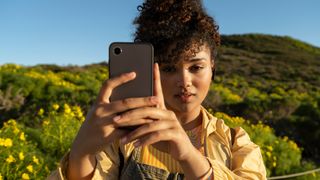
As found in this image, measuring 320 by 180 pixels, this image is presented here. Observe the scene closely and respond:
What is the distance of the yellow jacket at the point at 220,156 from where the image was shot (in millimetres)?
1297

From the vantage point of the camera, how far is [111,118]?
43.5 inches

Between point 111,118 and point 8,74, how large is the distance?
12586 mm

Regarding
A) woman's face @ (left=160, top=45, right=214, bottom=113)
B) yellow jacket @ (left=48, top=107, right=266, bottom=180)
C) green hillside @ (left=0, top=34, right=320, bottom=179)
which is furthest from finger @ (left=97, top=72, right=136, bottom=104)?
green hillside @ (left=0, top=34, right=320, bottom=179)

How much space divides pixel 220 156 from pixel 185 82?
0.28 m

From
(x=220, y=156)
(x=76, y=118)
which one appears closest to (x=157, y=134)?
(x=220, y=156)

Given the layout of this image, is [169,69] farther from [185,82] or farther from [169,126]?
[169,126]

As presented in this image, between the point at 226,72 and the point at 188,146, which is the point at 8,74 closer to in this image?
the point at 188,146

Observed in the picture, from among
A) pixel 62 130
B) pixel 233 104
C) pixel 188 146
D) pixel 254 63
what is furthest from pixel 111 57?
pixel 254 63

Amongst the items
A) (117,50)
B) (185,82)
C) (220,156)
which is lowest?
(220,156)

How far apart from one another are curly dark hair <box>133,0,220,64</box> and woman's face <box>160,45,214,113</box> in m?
0.03

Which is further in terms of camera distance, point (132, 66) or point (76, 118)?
point (76, 118)

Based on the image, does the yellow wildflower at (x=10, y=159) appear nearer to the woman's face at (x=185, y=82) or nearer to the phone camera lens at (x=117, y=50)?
the woman's face at (x=185, y=82)

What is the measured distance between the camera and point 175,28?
1.65 meters

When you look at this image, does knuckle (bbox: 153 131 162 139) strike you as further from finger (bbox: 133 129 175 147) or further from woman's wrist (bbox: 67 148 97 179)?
woman's wrist (bbox: 67 148 97 179)
